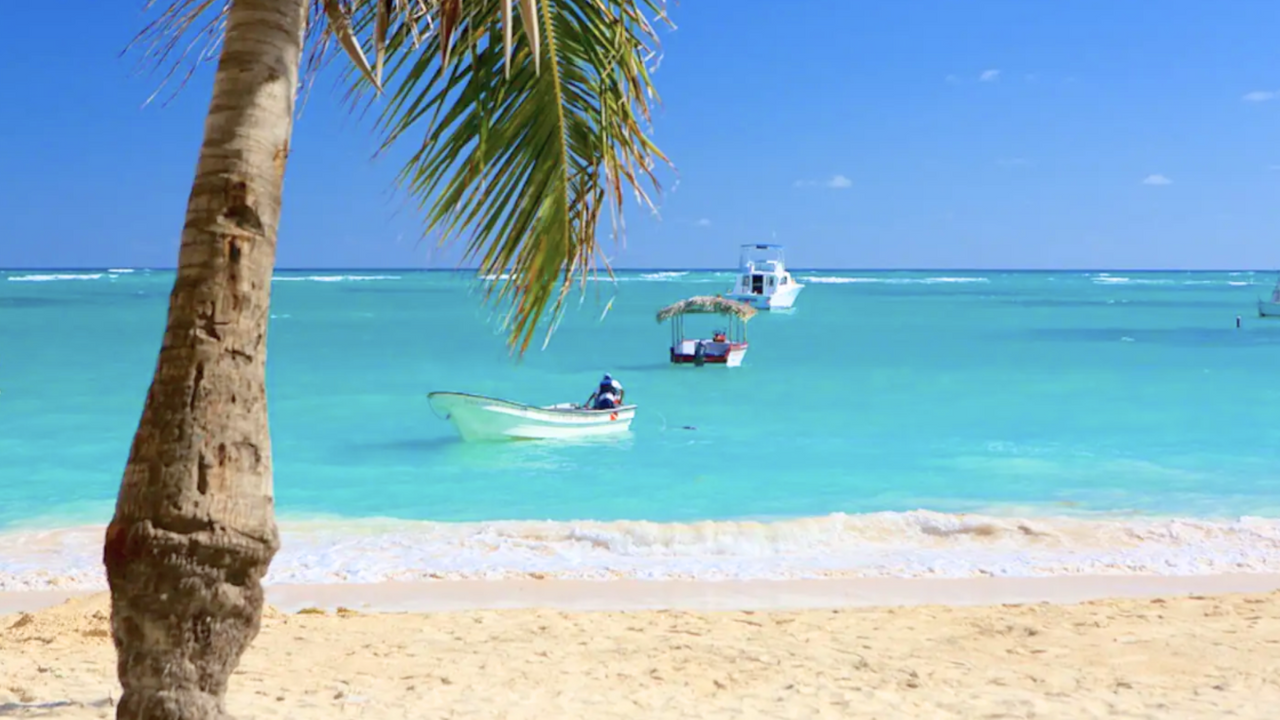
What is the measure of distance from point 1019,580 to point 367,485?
10.1m

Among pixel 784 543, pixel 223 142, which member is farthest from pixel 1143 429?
pixel 223 142

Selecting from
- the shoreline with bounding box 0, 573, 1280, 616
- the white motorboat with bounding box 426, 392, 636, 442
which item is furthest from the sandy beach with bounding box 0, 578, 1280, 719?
the white motorboat with bounding box 426, 392, 636, 442

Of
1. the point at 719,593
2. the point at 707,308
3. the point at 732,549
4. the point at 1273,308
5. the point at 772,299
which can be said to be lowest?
the point at 732,549

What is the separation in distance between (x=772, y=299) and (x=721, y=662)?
7007 centimetres

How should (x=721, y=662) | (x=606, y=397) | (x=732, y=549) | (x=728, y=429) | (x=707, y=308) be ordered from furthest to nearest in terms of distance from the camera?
(x=707, y=308), (x=728, y=429), (x=606, y=397), (x=732, y=549), (x=721, y=662)

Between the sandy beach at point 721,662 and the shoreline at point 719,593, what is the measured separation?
598 millimetres

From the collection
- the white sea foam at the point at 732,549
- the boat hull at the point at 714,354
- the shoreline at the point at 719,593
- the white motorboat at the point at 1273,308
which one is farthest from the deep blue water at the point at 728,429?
the white motorboat at the point at 1273,308

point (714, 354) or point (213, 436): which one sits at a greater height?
point (213, 436)

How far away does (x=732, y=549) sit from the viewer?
12297 mm

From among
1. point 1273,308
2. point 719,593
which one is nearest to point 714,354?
point 719,593

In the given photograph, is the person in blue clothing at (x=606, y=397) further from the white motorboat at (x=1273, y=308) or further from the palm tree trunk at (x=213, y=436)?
the white motorboat at (x=1273, y=308)

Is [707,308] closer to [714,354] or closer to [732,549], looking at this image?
[714,354]

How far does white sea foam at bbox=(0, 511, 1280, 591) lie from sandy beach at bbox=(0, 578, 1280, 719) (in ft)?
6.85

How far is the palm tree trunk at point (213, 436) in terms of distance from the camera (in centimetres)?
298
